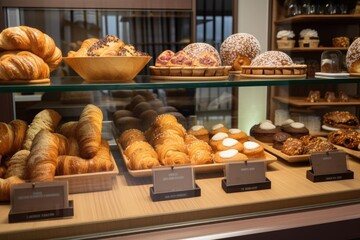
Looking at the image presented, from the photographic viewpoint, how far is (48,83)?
107 centimetres

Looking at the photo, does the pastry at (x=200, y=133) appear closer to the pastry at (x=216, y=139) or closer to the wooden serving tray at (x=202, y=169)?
the pastry at (x=216, y=139)

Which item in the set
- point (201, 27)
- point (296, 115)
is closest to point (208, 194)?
point (201, 27)

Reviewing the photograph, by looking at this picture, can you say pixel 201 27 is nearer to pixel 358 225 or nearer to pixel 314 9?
pixel 314 9

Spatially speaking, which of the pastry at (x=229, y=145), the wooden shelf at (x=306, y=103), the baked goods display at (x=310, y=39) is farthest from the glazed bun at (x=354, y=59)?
the baked goods display at (x=310, y=39)

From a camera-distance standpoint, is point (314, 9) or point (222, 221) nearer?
point (222, 221)

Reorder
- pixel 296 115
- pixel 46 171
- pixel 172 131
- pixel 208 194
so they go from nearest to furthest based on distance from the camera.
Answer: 1. pixel 46 171
2. pixel 208 194
3. pixel 172 131
4. pixel 296 115

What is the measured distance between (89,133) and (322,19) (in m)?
3.10

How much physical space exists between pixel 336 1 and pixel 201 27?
1.46 m

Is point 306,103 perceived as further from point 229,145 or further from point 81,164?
point 81,164

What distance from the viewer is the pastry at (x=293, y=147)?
142 cm

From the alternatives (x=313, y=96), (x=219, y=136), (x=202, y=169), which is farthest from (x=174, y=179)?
(x=313, y=96)

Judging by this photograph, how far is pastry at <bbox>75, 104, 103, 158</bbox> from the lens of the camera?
1.18 meters

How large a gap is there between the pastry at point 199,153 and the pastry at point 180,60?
11.8 inches

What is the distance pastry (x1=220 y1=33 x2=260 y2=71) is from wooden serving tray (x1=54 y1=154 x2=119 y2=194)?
27.7 inches
